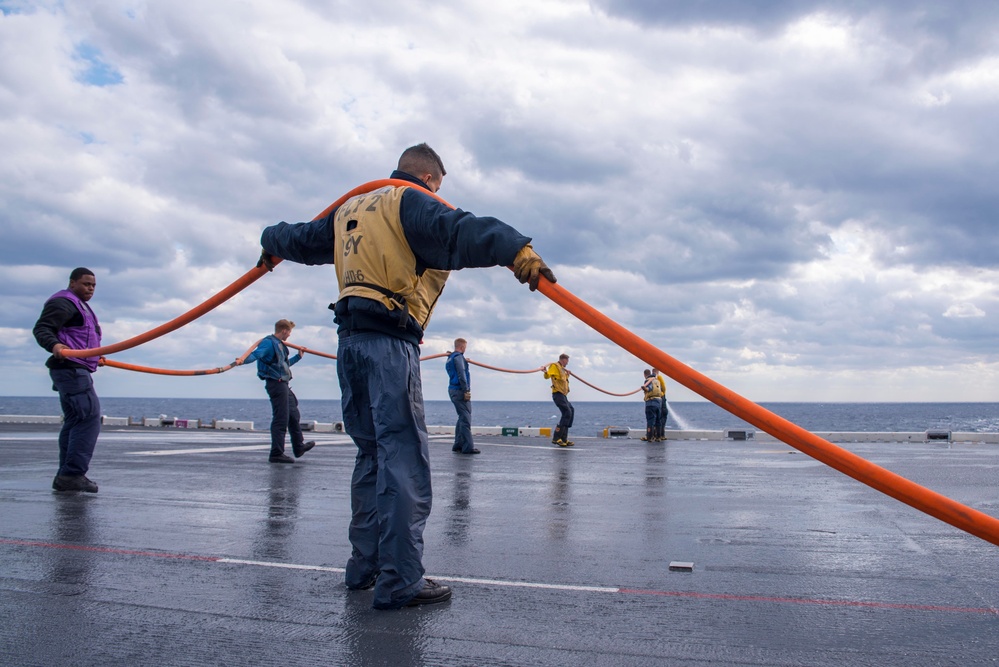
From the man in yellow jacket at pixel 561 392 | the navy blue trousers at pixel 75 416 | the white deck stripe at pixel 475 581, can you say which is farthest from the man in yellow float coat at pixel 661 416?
the white deck stripe at pixel 475 581

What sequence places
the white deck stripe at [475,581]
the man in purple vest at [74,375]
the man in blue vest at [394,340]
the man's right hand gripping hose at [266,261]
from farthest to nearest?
the man in purple vest at [74,375]
the man's right hand gripping hose at [266,261]
the white deck stripe at [475,581]
the man in blue vest at [394,340]

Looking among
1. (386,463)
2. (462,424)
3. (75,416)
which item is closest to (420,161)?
(386,463)

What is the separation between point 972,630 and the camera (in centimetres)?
325

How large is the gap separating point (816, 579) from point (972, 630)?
3.18 feet

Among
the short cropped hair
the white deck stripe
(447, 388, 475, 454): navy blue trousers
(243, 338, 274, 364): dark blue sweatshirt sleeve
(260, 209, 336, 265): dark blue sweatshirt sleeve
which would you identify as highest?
the short cropped hair

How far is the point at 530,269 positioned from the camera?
3250 millimetres

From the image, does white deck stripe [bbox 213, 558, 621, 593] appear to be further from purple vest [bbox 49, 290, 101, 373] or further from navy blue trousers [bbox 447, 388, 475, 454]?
navy blue trousers [bbox 447, 388, 475, 454]

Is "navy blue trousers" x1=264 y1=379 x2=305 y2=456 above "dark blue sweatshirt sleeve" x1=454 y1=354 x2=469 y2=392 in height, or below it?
below

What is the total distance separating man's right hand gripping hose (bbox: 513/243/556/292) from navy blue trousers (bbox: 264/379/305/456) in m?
8.95

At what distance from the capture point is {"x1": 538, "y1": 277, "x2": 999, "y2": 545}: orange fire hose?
8.56 feet

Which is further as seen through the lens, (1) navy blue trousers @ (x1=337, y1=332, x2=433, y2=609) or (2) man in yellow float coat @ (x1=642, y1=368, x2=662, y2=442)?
(2) man in yellow float coat @ (x1=642, y1=368, x2=662, y2=442)

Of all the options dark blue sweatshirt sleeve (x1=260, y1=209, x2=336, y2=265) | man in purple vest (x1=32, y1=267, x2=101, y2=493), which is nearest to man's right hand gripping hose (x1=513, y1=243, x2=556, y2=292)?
dark blue sweatshirt sleeve (x1=260, y1=209, x2=336, y2=265)

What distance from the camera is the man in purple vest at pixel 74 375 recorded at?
732 centimetres

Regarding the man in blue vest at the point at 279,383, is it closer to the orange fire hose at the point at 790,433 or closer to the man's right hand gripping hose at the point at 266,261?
the man's right hand gripping hose at the point at 266,261
